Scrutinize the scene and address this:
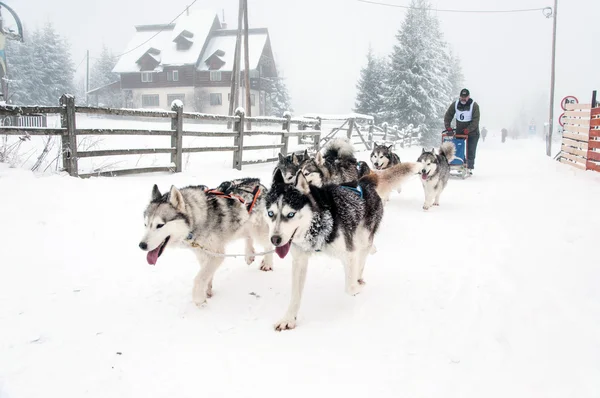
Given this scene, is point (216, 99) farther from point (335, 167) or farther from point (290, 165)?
point (335, 167)

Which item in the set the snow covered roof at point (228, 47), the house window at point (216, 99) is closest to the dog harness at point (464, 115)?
the snow covered roof at point (228, 47)

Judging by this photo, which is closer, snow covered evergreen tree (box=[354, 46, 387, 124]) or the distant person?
the distant person

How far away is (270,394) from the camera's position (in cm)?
224

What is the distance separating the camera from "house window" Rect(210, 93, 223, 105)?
131 ft

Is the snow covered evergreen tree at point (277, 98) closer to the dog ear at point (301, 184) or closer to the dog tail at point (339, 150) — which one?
the dog tail at point (339, 150)

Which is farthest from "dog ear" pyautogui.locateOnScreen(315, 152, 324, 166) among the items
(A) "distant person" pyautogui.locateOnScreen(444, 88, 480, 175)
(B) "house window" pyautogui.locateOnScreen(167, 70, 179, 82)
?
(B) "house window" pyautogui.locateOnScreen(167, 70, 179, 82)

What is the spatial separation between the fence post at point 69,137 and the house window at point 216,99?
3499cm

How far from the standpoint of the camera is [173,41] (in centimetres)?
4072

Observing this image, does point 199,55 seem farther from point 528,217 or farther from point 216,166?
point 528,217

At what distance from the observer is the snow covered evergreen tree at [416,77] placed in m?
27.6

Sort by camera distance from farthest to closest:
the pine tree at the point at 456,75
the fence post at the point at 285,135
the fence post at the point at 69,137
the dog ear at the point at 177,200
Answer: the pine tree at the point at 456,75, the fence post at the point at 285,135, the fence post at the point at 69,137, the dog ear at the point at 177,200

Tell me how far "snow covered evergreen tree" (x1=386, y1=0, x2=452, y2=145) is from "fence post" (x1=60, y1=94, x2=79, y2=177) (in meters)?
25.2

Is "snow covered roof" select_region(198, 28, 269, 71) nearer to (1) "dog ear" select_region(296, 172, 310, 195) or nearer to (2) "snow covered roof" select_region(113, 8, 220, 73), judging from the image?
(2) "snow covered roof" select_region(113, 8, 220, 73)

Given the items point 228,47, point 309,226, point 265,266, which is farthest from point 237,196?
point 228,47
